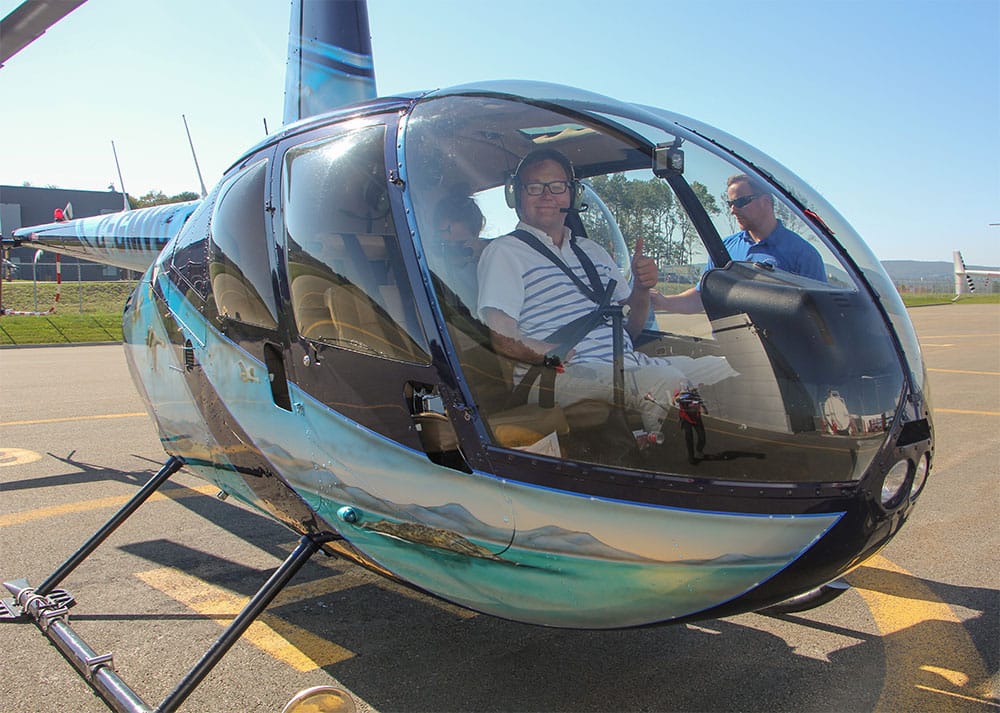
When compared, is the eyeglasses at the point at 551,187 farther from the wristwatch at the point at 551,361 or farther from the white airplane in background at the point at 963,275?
the white airplane in background at the point at 963,275

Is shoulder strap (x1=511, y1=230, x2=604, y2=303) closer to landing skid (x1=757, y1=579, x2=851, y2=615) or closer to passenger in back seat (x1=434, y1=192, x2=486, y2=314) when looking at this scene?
passenger in back seat (x1=434, y1=192, x2=486, y2=314)

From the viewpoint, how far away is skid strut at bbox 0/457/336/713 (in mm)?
2826

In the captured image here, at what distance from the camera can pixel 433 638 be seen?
11.9 feet

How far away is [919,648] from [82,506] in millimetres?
4961

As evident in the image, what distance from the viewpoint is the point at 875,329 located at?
254cm

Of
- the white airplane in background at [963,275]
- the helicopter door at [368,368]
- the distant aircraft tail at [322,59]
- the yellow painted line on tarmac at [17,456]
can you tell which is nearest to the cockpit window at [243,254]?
the helicopter door at [368,368]

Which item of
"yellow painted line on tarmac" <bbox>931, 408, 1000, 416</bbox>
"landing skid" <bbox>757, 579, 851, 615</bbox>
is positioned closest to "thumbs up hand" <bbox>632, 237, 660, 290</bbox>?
"landing skid" <bbox>757, 579, 851, 615</bbox>

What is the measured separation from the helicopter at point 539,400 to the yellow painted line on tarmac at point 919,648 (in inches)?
20.3

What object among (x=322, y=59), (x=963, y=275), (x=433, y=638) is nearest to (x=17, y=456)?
(x=322, y=59)

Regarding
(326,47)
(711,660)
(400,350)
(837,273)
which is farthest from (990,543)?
(326,47)

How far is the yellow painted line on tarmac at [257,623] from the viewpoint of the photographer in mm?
3443

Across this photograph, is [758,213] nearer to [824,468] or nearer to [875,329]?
[875,329]

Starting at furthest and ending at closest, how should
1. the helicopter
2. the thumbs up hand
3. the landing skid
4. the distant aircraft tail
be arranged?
the distant aircraft tail < the landing skid < the thumbs up hand < the helicopter

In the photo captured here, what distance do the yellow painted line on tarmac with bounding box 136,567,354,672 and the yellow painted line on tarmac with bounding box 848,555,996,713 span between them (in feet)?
7.05
